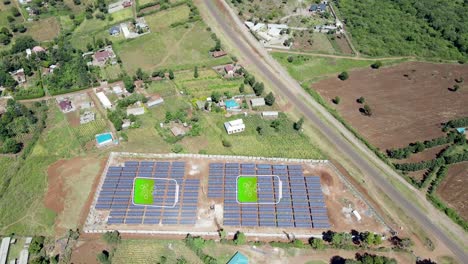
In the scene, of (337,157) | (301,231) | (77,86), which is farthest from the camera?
(77,86)

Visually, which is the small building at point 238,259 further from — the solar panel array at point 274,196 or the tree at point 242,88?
the tree at point 242,88

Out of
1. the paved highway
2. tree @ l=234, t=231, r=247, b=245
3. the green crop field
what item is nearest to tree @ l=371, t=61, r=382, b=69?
the paved highway

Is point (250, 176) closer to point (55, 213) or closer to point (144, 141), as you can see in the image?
point (144, 141)

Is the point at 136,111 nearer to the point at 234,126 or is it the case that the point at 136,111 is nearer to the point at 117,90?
the point at 117,90

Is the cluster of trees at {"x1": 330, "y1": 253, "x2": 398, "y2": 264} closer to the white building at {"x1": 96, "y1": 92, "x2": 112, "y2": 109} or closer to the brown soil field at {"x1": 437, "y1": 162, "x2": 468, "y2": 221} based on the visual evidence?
the brown soil field at {"x1": 437, "y1": 162, "x2": 468, "y2": 221}

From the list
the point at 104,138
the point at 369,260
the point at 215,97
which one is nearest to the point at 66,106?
the point at 104,138

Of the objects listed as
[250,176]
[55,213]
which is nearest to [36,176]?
[55,213]
